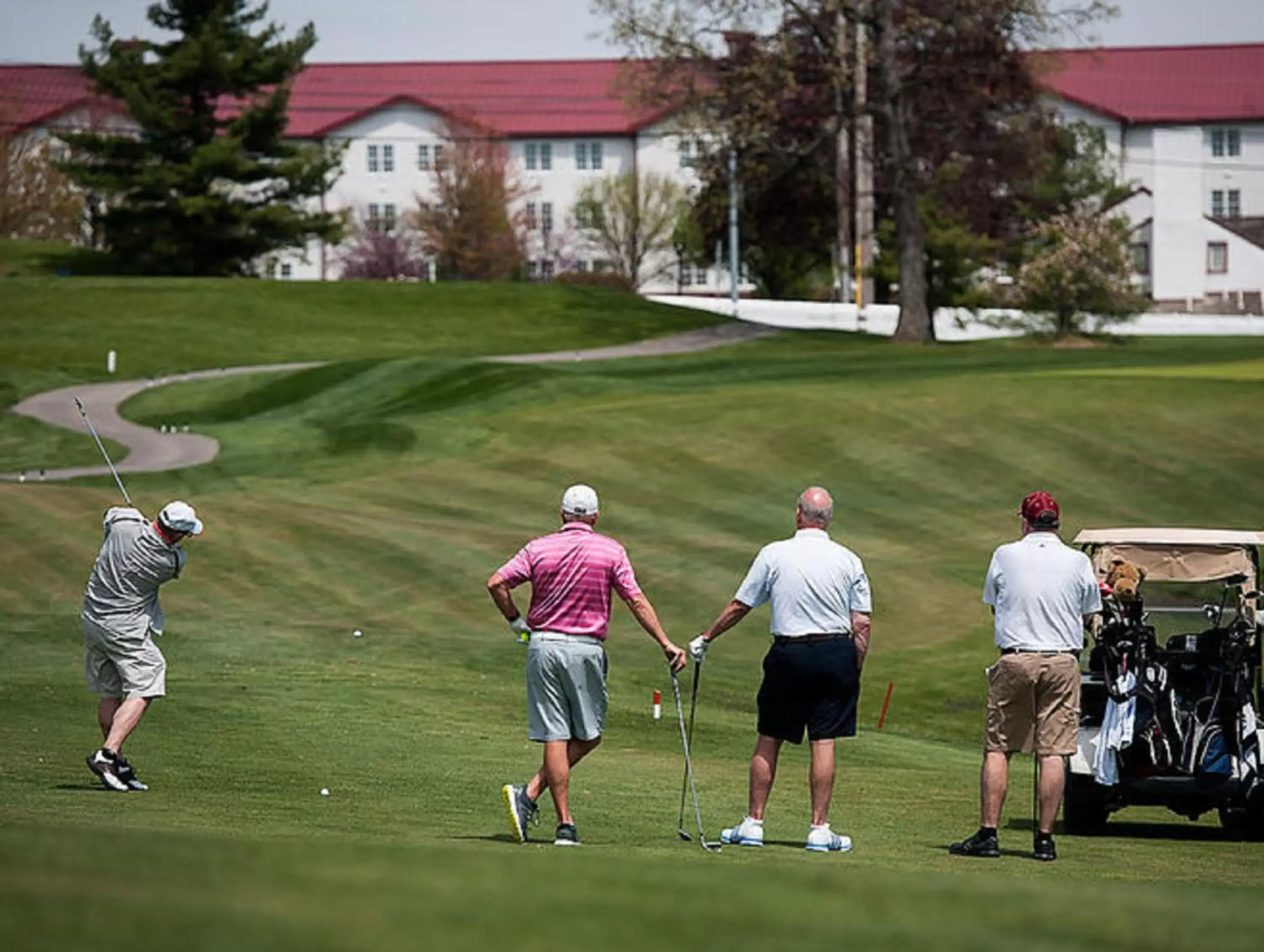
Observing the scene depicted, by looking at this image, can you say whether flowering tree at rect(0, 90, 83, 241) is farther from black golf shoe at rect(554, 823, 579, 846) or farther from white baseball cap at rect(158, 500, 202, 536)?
black golf shoe at rect(554, 823, 579, 846)

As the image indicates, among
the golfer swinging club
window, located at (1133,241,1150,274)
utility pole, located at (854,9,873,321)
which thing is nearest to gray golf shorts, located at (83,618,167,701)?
the golfer swinging club

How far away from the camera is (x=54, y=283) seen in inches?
2822

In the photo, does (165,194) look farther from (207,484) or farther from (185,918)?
(185,918)

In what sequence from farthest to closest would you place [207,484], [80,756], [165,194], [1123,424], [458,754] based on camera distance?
[165,194] < [1123,424] < [207,484] < [458,754] < [80,756]

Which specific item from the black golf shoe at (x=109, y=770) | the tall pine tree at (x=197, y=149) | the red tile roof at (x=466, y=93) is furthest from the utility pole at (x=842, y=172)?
the black golf shoe at (x=109, y=770)

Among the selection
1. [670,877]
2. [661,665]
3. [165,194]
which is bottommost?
[661,665]

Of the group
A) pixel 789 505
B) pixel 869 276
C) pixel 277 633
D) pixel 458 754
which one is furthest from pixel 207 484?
pixel 869 276

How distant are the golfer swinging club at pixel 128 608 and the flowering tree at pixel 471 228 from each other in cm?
9314

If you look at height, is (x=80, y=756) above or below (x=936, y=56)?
below

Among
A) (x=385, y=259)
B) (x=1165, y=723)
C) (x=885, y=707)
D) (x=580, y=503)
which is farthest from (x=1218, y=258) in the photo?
(x=580, y=503)

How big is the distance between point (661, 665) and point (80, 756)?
881 centimetres

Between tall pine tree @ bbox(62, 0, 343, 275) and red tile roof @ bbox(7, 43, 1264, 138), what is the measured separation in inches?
1703

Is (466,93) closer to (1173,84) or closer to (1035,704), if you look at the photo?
(1173,84)

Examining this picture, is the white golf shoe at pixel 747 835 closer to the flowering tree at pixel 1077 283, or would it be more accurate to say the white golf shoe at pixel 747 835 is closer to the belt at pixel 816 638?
the belt at pixel 816 638
